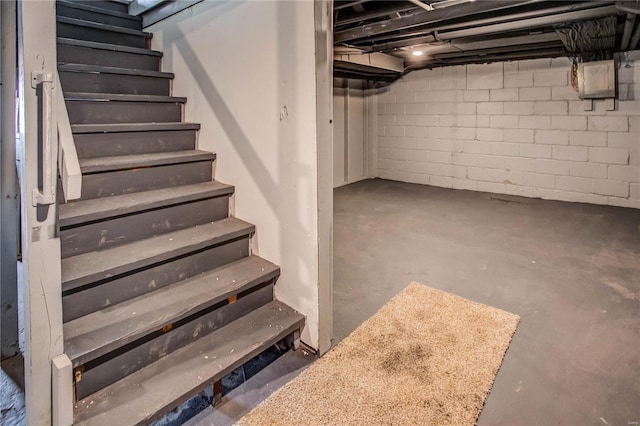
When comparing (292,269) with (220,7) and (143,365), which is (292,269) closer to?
(143,365)

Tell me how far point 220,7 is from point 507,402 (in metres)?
2.45

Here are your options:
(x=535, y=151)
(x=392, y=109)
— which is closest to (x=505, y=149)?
(x=535, y=151)

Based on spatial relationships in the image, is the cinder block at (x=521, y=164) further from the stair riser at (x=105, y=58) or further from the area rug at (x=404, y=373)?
the stair riser at (x=105, y=58)

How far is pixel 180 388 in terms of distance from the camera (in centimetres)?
148

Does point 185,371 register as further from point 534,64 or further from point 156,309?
point 534,64

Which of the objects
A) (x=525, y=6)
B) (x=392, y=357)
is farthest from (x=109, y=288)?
(x=525, y=6)

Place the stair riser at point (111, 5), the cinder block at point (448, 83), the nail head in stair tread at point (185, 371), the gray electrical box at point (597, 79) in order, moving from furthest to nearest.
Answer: the cinder block at point (448, 83) → the gray electrical box at point (597, 79) → the stair riser at point (111, 5) → the nail head in stair tread at point (185, 371)

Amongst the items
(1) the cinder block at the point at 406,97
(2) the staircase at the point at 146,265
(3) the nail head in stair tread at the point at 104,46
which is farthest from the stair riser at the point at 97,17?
(1) the cinder block at the point at 406,97

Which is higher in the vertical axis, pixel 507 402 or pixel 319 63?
pixel 319 63

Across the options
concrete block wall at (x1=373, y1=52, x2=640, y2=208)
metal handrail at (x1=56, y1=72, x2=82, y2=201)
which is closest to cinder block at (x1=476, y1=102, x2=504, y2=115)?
concrete block wall at (x1=373, y1=52, x2=640, y2=208)

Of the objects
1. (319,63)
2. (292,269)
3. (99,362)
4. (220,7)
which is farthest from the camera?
(220,7)

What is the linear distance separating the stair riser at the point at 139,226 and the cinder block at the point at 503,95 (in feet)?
15.2

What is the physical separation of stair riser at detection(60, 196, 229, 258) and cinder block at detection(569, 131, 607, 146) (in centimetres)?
469

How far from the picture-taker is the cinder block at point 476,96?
5.57 metres
